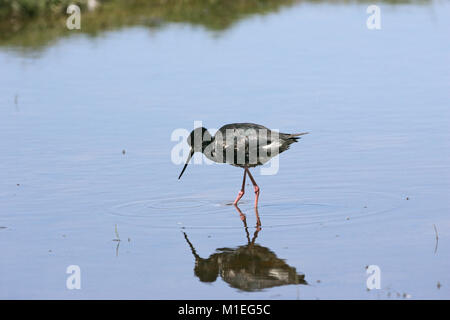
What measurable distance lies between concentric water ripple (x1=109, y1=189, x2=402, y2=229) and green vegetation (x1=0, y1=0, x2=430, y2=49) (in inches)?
548

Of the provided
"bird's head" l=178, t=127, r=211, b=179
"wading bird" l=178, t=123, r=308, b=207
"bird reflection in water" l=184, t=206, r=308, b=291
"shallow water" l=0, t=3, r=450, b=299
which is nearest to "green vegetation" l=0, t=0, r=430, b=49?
"shallow water" l=0, t=3, r=450, b=299

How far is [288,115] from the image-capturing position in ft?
49.7

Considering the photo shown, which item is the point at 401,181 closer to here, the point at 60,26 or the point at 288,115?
the point at 288,115

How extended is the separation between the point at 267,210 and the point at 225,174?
1863 mm

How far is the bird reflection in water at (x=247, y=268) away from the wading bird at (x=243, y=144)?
162cm

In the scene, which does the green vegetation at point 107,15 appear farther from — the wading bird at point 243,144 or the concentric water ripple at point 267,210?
the concentric water ripple at point 267,210

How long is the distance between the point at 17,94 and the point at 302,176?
776 cm

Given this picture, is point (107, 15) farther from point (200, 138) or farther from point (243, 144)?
point (243, 144)

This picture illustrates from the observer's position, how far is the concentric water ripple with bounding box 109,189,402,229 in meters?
10.3

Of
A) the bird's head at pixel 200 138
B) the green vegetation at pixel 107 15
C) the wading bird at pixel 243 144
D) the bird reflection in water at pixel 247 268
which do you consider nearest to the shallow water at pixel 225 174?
the bird reflection in water at pixel 247 268

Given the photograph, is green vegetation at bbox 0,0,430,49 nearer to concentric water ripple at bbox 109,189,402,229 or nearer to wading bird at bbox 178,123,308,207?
wading bird at bbox 178,123,308,207
